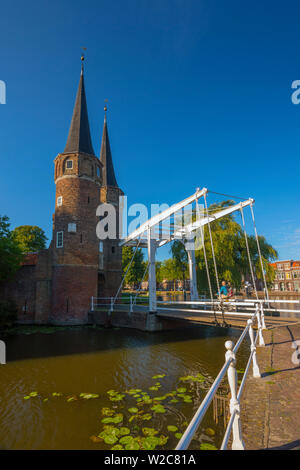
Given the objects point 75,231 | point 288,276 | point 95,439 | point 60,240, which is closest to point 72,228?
point 75,231

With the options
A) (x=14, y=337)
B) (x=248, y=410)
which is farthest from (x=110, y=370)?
(x=14, y=337)

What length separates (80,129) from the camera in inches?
852

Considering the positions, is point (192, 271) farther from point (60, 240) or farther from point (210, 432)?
point (210, 432)

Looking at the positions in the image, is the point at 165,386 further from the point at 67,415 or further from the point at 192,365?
the point at 67,415

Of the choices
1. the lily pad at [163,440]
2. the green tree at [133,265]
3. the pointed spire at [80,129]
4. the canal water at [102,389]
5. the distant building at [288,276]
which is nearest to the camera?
the lily pad at [163,440]

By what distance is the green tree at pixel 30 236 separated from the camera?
1356 inches

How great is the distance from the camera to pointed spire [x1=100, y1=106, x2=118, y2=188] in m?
27.0

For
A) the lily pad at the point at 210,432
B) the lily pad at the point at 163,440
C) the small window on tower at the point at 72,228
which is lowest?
the lily pad at the point at 163,440

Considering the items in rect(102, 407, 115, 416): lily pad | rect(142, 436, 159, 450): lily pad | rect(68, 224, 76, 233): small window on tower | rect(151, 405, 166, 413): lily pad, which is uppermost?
rect(68, 224, 76, 233): small window on tower

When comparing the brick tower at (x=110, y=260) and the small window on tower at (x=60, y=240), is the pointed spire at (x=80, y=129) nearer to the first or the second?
the brick tower at (x=110, y=260)


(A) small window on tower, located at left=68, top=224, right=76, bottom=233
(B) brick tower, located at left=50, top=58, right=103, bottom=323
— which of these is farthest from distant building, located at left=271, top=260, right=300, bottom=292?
(A) small window on tower, located at left=68, top=224, right=76, bottom=233

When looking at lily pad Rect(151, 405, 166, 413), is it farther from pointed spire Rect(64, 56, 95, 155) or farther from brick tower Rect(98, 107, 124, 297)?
pointed spire Rect(64, 56, 95, 155)

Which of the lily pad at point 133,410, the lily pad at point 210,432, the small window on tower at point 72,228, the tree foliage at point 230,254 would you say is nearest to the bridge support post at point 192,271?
the tree foliage at point 230,254

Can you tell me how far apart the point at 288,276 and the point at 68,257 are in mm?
54732
